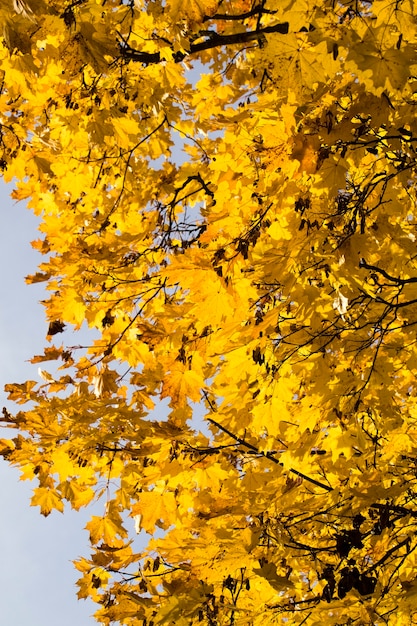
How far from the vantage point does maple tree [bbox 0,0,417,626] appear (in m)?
1.91

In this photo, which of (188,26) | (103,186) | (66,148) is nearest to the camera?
(188,26)

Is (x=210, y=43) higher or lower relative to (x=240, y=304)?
higher

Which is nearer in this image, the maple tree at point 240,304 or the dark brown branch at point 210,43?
the maple tree at point 240,304

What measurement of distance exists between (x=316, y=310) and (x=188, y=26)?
1624mm

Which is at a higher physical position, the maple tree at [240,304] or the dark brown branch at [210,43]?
the dark brown branch at [210,43]

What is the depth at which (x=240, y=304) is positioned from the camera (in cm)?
218

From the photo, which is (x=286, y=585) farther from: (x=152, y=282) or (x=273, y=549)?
(x=152, y=282)

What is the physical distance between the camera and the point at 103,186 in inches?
155

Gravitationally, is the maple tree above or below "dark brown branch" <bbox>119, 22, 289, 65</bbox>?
below

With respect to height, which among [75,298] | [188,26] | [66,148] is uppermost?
[66,148]

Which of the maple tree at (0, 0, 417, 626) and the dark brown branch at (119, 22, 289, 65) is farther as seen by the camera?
the dark brown branch at (119, 22, 289, 65)

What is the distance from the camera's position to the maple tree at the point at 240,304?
75.3 inches

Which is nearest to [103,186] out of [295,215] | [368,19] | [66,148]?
[66,148]

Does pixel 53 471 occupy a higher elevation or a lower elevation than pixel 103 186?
lower
